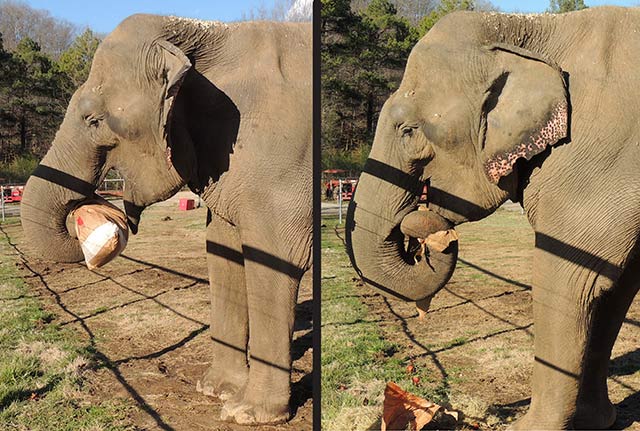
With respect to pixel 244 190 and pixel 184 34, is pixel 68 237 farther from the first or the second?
pixel 184 34

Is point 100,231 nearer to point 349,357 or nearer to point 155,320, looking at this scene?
point 349,357

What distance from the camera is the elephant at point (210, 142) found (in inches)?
50.8

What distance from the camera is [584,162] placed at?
3.58ft

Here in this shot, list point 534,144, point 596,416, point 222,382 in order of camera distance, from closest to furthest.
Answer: point 534,144 < point 596,416 < point 222,382

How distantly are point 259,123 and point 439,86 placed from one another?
0.38m

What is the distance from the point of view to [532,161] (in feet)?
3.75

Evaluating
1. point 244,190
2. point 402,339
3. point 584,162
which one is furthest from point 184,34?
point 402,339

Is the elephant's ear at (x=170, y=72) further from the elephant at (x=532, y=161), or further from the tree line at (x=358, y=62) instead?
the elephant at (x=532, y=161)

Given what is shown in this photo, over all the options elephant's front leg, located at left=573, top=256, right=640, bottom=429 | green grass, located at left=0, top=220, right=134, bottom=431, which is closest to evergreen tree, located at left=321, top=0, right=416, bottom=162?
elephant's front leg, located at left=573, top=256, right=640, bottom=429

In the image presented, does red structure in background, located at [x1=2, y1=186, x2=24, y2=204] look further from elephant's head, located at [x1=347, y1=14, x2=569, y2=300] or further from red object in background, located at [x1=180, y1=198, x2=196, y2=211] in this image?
red object in background, located at [x1=180, y1=198, x2=196, y2=211]

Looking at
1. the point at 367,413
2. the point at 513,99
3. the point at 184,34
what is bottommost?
the point at 367,413

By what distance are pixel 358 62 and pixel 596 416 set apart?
0.92 meters

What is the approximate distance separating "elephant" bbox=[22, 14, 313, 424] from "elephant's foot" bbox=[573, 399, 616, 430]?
65 centimetres

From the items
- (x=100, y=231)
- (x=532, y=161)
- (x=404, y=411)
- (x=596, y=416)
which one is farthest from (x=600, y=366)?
(x=100, y=231)
